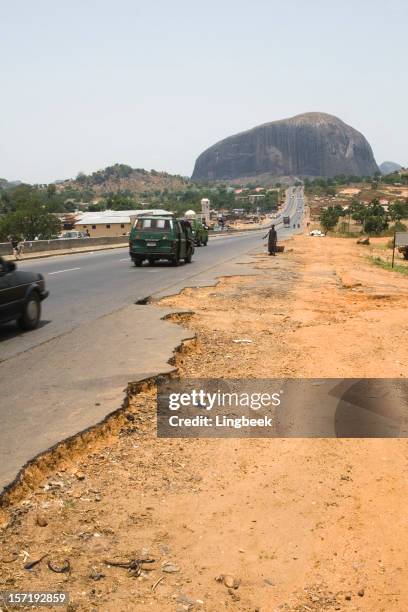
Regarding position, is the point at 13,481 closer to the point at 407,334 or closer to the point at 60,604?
the point at 60,604

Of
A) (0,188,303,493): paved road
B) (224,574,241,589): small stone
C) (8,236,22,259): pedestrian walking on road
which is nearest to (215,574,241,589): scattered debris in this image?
(224,574,241,589): small stone

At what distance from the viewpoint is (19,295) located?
32.0 ft

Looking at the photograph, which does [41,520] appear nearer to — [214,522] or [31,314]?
[214,522]

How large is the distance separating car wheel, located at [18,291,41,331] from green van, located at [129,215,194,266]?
496 inches

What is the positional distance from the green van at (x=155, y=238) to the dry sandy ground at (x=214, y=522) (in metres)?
16.4

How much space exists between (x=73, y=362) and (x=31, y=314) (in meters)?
2.64

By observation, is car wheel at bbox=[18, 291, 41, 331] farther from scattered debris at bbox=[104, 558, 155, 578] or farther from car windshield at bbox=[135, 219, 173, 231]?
car windshield at bbox=[135, 219, 173, 231]

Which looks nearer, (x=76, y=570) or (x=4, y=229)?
(x=76, y=570)

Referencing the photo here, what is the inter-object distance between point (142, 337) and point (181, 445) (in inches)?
168

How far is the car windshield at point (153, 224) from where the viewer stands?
74.5 feet

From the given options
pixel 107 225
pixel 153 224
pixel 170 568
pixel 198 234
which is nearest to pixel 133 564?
pixel 170 568

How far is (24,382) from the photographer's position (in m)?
6.88

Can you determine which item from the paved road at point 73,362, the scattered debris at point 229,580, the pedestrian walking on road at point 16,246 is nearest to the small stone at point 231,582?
the scattered debris at point 229,580

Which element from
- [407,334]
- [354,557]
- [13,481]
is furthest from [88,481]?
[407,334]
